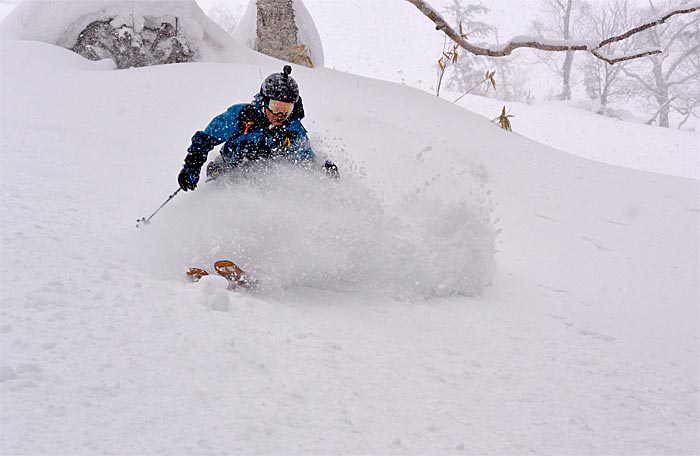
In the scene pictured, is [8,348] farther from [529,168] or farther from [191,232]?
[529,168]

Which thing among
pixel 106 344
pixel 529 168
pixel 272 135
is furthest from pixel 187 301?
pixel 529 168

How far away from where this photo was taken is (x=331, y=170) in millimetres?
3424

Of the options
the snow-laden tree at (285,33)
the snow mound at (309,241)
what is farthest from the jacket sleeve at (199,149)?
the snow-laden tree at (285,33)

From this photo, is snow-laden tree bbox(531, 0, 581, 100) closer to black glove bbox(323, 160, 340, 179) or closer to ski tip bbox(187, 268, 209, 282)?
black glove bbox(323, 160, 340, 179)

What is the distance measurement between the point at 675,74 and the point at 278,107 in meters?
30.4

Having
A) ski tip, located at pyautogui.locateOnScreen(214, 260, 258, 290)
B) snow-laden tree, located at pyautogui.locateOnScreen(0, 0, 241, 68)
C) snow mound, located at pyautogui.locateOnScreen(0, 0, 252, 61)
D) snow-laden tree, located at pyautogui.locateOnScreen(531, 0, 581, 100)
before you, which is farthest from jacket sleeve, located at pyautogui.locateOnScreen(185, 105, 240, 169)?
snow-laden tree, located at pyautogui.locateOnScreen(531, 0, 581, 100)

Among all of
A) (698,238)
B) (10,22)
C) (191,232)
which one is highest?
(10,22)

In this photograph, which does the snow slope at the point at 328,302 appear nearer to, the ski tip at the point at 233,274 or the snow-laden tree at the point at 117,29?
the ski tip at the point at 233,274

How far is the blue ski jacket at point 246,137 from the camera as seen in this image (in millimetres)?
3363

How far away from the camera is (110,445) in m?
1.46

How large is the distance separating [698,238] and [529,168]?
180 cm

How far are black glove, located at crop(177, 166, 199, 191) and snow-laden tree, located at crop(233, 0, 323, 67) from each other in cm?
575

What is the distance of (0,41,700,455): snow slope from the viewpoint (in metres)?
1.75

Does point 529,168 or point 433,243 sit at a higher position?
point 529,168
